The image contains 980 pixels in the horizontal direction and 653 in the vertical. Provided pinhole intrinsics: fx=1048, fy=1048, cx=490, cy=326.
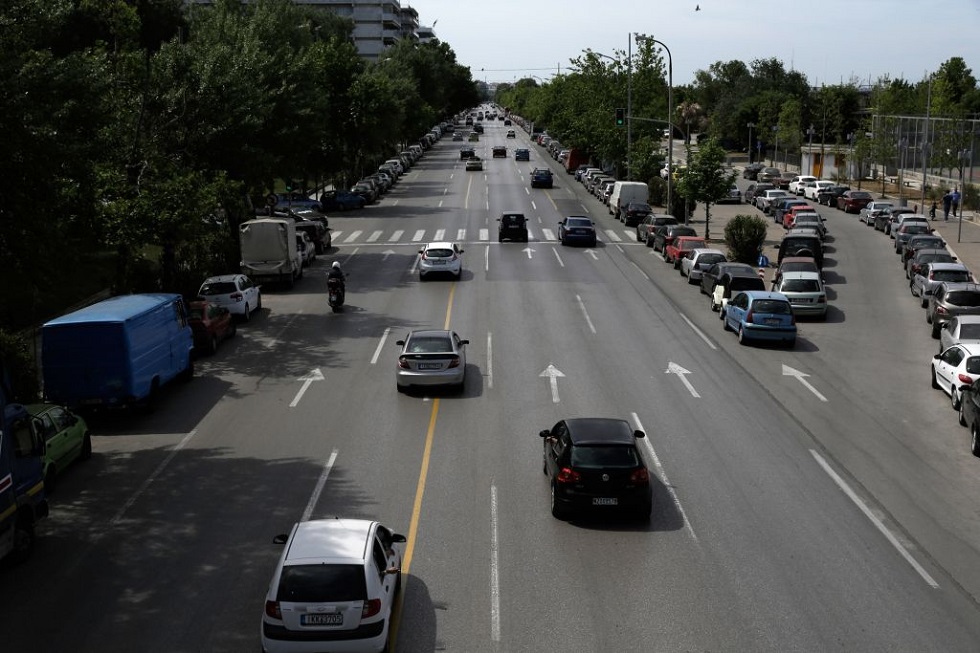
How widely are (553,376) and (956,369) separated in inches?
367

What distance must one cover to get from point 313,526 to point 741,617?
17.6 feet

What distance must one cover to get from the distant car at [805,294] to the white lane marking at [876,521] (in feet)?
48.2

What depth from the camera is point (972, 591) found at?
553 inches

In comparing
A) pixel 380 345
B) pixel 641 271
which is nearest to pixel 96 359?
pixel 380 345

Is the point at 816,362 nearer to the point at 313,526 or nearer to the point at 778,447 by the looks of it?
the point at 778,447

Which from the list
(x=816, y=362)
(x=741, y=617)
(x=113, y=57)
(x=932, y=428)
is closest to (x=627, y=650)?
(x=741, y=617)

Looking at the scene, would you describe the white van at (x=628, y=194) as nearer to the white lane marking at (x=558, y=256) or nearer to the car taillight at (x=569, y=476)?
the white lane marking at (x=558, y=256)

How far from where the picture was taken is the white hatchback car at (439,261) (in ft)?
135

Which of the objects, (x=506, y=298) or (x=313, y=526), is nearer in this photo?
(x=313, y=526)

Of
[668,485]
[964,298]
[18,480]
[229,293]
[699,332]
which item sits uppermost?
[229,293]

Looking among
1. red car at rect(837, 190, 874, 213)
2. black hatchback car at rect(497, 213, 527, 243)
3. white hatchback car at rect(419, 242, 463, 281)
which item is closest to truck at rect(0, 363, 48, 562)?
white hatchback car at rect(419, 242, 463, 281)

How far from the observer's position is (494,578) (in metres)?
14.2

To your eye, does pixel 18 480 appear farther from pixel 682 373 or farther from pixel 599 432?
pixel 682 373

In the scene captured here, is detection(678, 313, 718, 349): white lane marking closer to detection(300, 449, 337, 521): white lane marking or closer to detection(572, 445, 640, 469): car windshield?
detection(300, 449, 337, 521): white lane marking
